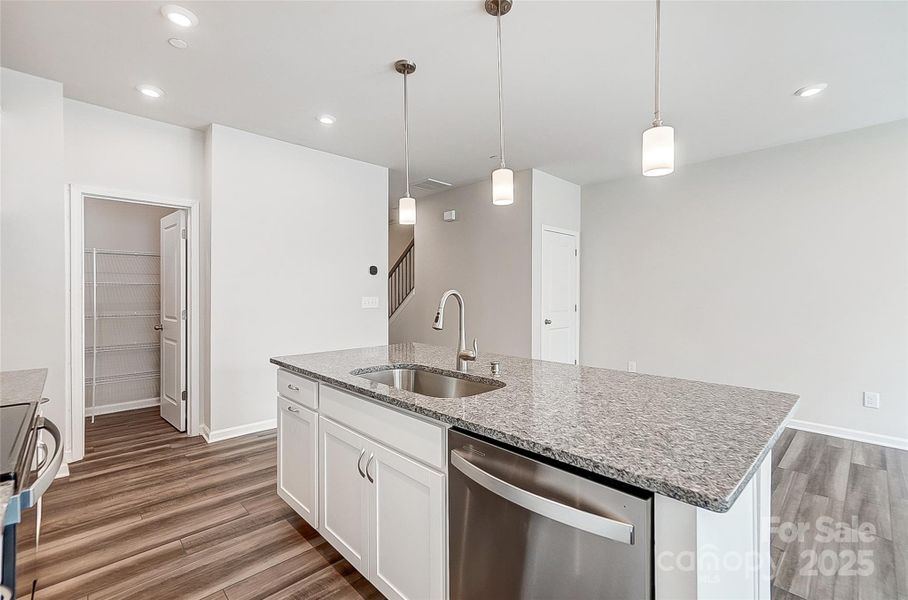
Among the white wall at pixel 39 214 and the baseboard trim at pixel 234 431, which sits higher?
the white wall at pixel 39 214

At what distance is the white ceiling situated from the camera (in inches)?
82.6

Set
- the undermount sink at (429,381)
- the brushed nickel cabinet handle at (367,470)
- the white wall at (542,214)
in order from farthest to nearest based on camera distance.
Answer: the white wall at (542,214) → the undermount sink at (429,381) → the brushed nickel cabinet handle at (367,470)

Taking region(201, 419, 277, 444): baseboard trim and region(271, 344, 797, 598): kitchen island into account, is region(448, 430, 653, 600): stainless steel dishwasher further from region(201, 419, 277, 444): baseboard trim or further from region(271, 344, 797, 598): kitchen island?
region(201, 419, 277, 444): baseboard trim

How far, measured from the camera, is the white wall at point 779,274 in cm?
345

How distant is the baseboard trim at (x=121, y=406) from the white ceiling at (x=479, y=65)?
2993mm

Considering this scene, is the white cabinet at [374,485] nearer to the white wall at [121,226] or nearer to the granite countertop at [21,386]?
the granite countertop at [21,386]

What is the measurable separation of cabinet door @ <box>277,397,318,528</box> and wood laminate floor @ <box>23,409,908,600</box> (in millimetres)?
186

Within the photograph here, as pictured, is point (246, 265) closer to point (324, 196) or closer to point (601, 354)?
point (324, 196)

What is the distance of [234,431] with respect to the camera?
3602 millimetres

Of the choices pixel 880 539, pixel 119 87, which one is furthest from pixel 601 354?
pixel 119 87

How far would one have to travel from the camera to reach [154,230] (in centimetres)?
459

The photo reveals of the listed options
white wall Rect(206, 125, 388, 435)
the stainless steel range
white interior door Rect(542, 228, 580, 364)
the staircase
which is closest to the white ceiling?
white wall Rect(206, 125, 388, 435)

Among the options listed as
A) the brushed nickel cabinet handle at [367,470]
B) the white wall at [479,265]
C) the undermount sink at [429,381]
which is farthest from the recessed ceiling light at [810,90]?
the brushed nickel cabinet handle at [367,470]

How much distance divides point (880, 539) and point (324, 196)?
15.3ft
